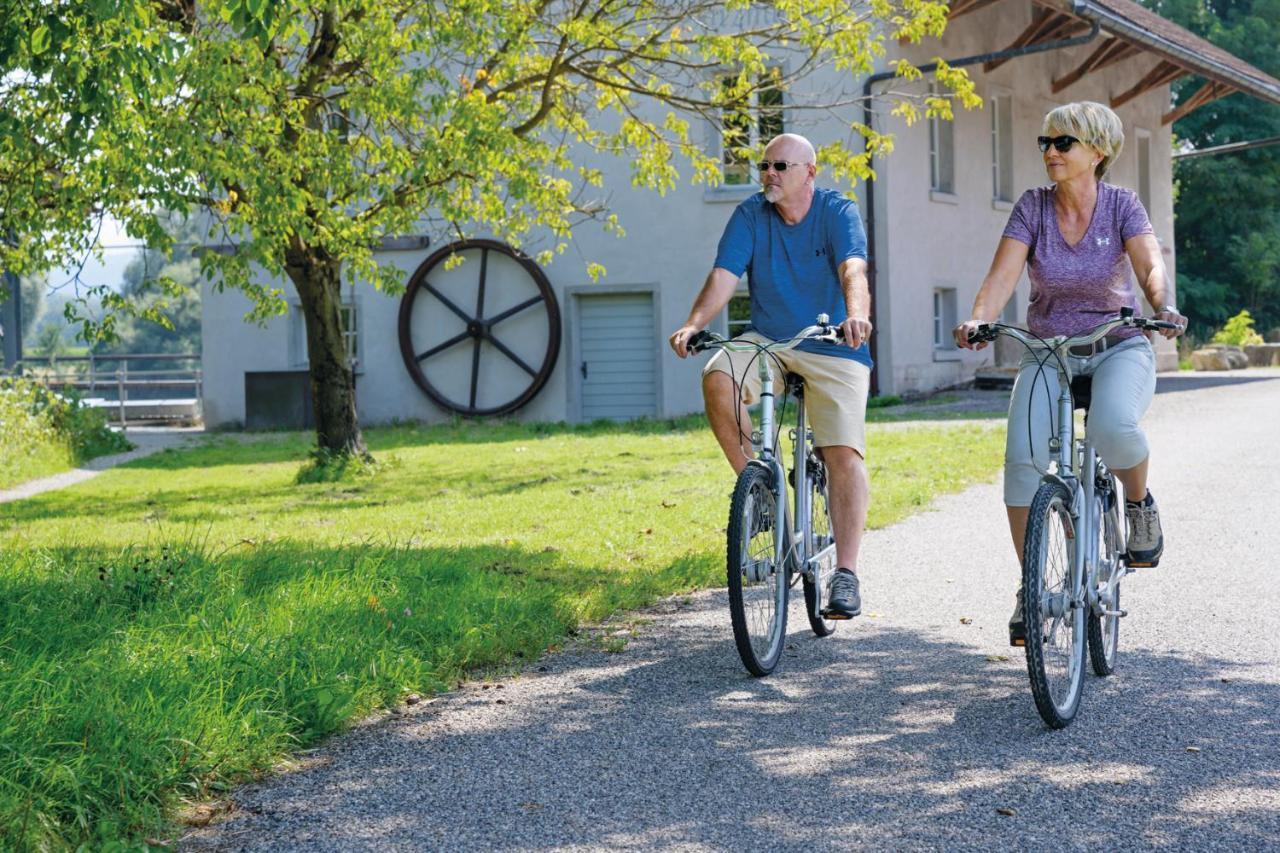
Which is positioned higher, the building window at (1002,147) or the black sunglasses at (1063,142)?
the building window at (1002,147)

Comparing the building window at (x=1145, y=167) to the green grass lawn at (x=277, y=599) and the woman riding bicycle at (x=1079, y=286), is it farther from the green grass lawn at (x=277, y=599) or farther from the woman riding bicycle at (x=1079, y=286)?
the woman riding bicycle at (x=1079, y=286)

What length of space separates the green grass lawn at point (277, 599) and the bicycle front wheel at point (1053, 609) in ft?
6.71

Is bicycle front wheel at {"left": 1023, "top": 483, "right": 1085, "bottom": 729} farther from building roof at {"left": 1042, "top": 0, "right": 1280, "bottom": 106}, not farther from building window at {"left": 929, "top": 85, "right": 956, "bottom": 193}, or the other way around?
building window at {"left": 929, "top": 85, "right": 956, "bottom": 193}

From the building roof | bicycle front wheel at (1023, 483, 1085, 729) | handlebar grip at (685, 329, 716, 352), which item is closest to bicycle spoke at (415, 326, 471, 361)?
the building roof

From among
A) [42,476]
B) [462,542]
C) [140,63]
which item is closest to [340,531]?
[462,542]

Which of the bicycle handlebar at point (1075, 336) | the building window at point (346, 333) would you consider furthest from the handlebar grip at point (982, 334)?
the building window at point (346, 333)

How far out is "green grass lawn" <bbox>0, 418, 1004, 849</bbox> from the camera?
13.7 feet

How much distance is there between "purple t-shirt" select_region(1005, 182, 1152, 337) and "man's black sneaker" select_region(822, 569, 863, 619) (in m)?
1.17

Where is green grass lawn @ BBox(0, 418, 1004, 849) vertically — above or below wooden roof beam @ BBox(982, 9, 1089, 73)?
below

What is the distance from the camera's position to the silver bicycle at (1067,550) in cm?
465

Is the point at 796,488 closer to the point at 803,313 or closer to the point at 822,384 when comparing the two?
the point at 822,384

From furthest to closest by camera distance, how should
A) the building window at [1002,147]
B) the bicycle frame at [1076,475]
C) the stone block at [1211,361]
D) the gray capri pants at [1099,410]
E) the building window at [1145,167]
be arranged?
the building window at [1145,167]
the stone block at [1211,361]
the building window at [1002,147]
the gray capri pants at [1099,410]
the bicycle frame at [1076,475]

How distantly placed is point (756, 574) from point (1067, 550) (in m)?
1.04

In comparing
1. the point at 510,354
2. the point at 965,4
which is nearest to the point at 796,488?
the point at 965,4
